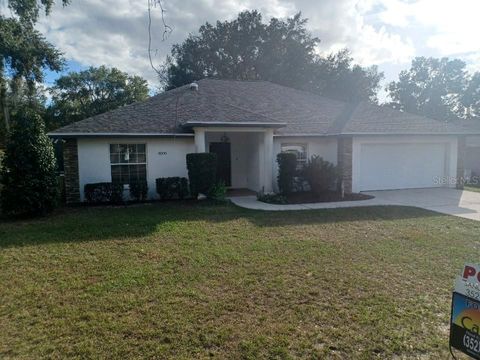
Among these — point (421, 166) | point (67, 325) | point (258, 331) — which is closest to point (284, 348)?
point (258, 331)

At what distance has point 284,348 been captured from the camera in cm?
338

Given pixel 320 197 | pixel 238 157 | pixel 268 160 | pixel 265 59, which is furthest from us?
pixel 265 59

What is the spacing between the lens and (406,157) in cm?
1528

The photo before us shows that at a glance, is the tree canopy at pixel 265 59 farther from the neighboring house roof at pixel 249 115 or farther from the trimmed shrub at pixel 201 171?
the trimmed shrub at pixel 201 171

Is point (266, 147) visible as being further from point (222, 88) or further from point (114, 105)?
point (114, 105)

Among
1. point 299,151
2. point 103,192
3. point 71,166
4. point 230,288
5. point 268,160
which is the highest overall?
point 299,151

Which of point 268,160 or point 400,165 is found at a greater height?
point 268,160

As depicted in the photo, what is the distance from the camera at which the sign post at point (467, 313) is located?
2.55 m

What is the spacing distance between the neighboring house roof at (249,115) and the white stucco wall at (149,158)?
55cm

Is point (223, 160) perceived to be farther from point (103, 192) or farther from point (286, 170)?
point (103, 192)

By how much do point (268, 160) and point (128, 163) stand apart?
5481mm

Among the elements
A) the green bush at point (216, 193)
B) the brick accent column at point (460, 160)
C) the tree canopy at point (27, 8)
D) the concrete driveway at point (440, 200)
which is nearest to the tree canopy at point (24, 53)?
the tree canopy at point (27, 8)

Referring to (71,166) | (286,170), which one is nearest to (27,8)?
(71,166)

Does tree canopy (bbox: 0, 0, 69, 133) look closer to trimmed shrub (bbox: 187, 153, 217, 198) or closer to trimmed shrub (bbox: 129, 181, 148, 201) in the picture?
trimmed shrub (bbox: 129, 181, 148, 201)
